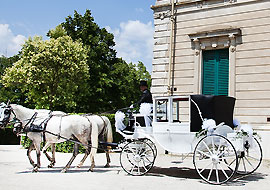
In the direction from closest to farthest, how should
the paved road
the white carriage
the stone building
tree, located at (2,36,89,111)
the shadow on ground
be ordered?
the paved road → the white carriage → the shadow on ground → the stone building → tree, located at (2,36,89,111)

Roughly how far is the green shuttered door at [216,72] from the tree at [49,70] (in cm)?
1308

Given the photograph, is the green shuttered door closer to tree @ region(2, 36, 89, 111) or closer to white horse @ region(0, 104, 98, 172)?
white horse @ region(0, 104, 98, 172)

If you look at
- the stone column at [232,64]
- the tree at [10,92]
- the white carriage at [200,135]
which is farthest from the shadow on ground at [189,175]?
the tree at [10,92]

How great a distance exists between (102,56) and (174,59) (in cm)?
1938

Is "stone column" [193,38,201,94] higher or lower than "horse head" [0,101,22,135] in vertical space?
higher

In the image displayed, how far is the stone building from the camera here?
12.7 meters

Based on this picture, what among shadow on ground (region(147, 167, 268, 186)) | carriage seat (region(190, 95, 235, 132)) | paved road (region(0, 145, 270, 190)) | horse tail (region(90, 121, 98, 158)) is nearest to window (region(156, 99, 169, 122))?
carriage seat (region(190, 95, 235, 132))

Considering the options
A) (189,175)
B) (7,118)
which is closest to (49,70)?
(7,118)

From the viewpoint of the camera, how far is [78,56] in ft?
85.8

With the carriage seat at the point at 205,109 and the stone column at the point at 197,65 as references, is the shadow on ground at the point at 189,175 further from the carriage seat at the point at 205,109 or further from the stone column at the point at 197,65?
the stone column at the point at 197,65

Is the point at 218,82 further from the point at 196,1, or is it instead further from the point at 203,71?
the point at 196,1

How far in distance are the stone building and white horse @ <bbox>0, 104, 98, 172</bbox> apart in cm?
574

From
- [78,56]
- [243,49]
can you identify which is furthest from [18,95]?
[243,49]

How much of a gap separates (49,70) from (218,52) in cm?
1420
